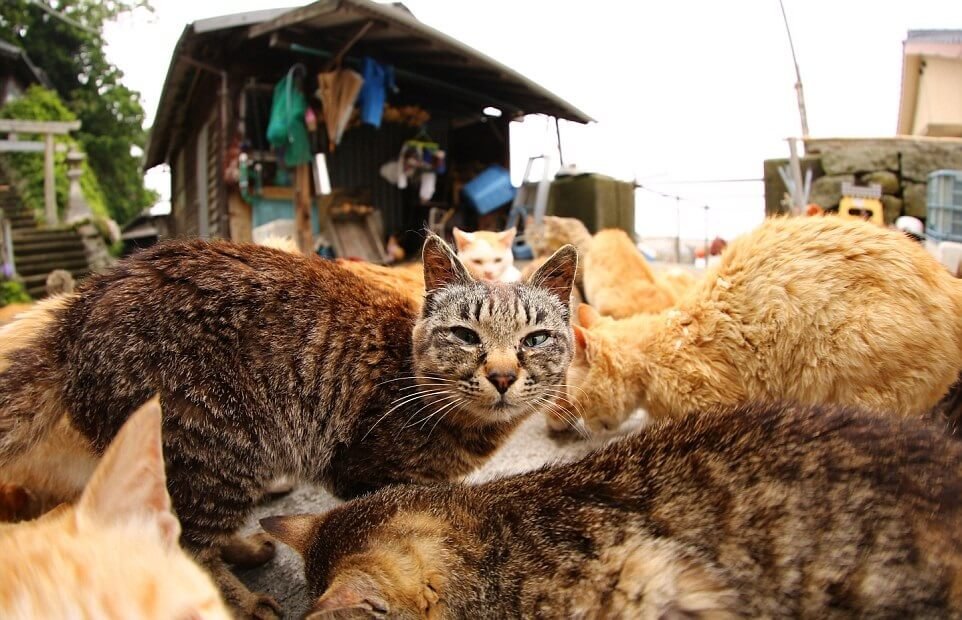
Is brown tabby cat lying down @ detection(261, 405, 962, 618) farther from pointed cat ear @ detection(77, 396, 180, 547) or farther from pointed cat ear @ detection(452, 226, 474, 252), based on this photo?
pointed cat ear @ detection(452, 226, 474, 252)

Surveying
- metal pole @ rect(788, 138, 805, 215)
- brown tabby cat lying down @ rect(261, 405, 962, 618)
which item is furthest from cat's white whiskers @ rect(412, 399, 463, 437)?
metal pole @ rect(788, 138, 805, 215)

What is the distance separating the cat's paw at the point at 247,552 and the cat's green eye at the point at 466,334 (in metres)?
1.18

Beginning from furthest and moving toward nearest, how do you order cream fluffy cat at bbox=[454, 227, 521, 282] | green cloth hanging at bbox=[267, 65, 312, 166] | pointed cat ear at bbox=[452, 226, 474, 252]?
green cloth hanging at bbox=[267, 65, 312, 166] → pointed cat ear at bbox=[452, 226, 474, 252] → cream fluffy cat at bbox=[454, 227, 521, 282]

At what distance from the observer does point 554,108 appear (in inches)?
478

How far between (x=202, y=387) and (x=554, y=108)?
11.1 metres

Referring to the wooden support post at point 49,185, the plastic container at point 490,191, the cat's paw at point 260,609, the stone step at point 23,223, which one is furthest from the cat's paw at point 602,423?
the stone step at point 23,223

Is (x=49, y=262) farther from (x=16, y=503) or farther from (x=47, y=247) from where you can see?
(x=16, y=503)

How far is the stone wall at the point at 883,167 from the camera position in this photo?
10344mm

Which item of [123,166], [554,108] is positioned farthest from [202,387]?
[123,166]

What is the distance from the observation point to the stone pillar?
19328 millimetres

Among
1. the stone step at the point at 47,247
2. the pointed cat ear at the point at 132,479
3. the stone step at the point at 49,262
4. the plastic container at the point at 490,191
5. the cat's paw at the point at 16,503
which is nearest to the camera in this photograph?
the pointed cat ear at the point at 132,479

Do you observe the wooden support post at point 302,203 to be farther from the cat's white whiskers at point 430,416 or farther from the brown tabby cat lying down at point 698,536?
the brown tabby cat lying down at point 698,536

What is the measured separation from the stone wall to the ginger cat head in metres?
10.9

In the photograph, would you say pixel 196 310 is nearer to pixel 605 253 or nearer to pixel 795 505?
pixel 795 505
